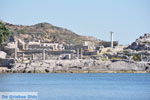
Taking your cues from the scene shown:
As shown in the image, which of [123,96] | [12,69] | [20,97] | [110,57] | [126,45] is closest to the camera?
[20,97]

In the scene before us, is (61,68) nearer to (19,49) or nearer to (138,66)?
(138,66)

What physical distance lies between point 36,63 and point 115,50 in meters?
28.3

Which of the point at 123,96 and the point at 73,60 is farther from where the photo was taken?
the point at 73,60

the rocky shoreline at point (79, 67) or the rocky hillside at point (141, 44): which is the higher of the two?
the rocky hillside at point (141, 44)

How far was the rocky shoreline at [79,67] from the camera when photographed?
9919 cm

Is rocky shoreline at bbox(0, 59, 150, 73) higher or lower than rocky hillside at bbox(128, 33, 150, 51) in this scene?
lower

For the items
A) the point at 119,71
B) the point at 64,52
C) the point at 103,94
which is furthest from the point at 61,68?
the point at 103,94

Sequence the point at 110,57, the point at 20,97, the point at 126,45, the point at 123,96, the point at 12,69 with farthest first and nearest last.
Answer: the point at 126,45, the point at 110,57, the point at 12,69, the point at 123,96, the point at 20,97

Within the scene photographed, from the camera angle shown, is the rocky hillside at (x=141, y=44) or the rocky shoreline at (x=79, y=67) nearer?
the rocky shoreline at (x=79, y=67)

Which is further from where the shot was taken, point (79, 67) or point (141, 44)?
point (141, 44)

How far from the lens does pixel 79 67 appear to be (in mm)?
102312

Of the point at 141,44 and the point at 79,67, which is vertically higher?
the point at 141,44

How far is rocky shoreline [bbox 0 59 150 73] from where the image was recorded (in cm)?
9919

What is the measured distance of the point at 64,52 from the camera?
119000mm
